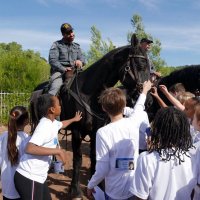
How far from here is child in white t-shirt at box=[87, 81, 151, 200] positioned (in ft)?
9.25

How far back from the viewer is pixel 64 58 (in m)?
6.43

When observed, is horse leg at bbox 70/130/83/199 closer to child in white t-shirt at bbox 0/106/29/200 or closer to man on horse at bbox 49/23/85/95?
man on horse at bbox 49/23/85/95

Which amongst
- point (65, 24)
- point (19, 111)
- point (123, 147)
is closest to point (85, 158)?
point (65, 24)

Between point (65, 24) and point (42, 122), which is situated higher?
point (65, 24)

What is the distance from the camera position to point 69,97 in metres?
5.92

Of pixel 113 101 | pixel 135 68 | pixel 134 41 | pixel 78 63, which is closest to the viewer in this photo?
pixel 113 101

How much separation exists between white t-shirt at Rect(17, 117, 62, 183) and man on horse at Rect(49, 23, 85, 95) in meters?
2.68

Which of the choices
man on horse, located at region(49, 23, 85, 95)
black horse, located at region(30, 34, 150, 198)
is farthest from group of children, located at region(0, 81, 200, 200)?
man on horse, located at region(49, 23, 85, 95)

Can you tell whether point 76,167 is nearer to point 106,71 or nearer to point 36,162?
point 106,71

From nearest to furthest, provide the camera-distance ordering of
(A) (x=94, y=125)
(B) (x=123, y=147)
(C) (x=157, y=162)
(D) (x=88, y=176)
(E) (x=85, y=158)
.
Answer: (C) (x=157, y=162)
(B) (x=123, y=147)
(A) (x=94, y=125)
(D) (x=88, y=176)
(E) (x=85, y=158)

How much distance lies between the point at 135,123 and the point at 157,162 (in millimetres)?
693

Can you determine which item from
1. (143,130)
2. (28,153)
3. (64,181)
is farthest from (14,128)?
(64,181)

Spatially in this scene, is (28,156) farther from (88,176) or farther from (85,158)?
(85,158)

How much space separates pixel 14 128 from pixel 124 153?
1175 mm
